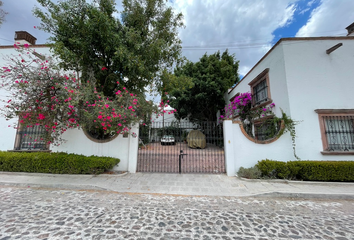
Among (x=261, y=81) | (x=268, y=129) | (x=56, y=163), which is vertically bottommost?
(x=56, y=163)

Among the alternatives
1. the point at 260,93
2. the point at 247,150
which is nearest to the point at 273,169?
the point at 247,150

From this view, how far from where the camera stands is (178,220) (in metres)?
3.09

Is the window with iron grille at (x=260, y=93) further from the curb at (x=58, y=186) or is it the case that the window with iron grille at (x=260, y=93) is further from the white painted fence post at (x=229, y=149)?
the curb at (x=58, y=186)

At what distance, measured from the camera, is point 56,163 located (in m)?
5.92

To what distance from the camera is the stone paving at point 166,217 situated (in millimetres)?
2619

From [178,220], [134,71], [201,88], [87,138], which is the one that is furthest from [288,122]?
[201,88]

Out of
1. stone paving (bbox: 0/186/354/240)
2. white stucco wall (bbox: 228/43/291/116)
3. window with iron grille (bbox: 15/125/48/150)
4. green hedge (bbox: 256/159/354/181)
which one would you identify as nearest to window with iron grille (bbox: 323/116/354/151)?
green hedge (bbox: 256/159/354/181)

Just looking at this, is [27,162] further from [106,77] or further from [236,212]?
[236,212]

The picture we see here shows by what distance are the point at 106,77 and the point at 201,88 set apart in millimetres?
9876

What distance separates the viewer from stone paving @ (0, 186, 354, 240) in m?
2.62

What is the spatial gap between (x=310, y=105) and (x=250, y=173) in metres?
3.91

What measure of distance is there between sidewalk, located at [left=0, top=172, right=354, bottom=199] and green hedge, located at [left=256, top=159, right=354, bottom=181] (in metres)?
0.22

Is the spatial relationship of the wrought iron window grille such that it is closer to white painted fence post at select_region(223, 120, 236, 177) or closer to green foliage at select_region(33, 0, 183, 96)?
white painted fence post at select_region(223, 120, 236, 177)

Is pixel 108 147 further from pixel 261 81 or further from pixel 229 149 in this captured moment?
pixel 261 81
